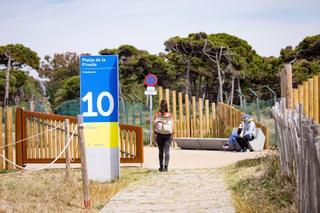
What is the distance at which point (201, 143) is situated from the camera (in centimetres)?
2438

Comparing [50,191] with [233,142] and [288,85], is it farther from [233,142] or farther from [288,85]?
[233,142]

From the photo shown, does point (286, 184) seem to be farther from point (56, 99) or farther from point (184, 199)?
point (56, 99)

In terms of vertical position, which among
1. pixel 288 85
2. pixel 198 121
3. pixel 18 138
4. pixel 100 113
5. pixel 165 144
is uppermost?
pixel 288 85

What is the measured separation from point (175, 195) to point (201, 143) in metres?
12.6

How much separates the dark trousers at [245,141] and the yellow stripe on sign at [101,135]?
8448 millimetres

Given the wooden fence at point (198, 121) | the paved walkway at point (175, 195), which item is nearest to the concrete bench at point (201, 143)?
the wooden fence at point (198, 121)

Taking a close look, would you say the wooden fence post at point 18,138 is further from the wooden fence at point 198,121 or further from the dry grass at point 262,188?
the wooden fence at point 198,121

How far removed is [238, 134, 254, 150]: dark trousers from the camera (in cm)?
2192

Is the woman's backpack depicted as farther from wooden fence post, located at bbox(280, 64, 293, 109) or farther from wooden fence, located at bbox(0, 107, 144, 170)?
wooden fence post, located at bbox(280, 64, 293, 109)

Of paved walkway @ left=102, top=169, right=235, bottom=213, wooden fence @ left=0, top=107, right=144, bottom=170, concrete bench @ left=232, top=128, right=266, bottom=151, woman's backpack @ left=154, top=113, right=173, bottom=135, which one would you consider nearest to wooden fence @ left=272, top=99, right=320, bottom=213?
paved walkway @ left=102, top=169, right=235, bottom=213

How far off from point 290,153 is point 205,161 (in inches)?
337

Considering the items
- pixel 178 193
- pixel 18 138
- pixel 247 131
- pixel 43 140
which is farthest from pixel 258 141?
pixel 178 193

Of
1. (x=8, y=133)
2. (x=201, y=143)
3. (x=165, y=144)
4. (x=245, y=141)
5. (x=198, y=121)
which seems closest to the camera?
(x=165, y=144)

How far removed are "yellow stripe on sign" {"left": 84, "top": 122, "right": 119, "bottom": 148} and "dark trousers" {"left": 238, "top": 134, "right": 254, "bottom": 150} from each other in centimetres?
845
